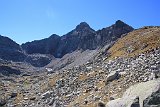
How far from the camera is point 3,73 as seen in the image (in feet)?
468

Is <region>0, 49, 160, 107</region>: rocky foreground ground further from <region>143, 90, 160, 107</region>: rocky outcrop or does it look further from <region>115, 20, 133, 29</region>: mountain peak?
<region>115, 20, 133, 29</region>: mountain peak

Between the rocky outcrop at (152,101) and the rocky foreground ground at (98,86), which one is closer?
the rocky outcrop at (152,101)

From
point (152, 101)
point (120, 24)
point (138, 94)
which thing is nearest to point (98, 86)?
A: point (138, 94)

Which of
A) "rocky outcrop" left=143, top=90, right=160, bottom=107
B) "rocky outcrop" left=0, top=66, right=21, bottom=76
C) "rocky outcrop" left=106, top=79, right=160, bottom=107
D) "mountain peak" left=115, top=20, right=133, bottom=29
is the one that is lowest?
"rocky outcrop" left=143, top=90, right=160, bottom=107

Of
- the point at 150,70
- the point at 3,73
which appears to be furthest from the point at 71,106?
the point at 3,73

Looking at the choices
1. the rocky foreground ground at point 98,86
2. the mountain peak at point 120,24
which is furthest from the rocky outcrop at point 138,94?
the mountain peak at point 120,24

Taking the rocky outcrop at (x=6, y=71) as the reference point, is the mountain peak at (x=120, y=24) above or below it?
above

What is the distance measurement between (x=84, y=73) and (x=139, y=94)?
34066 mm

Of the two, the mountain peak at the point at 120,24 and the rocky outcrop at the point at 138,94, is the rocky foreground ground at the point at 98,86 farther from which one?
the mountain peak at the point at 120,24

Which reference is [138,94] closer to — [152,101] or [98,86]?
[152,101]

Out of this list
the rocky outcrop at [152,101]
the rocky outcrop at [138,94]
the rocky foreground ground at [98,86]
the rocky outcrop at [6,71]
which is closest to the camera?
the rocky outcrop at [152,101]

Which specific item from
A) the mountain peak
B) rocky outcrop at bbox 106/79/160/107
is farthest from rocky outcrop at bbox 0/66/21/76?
rocky outcrop at bbox 106/79/160/107

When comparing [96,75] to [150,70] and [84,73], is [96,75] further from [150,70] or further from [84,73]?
[150,70]

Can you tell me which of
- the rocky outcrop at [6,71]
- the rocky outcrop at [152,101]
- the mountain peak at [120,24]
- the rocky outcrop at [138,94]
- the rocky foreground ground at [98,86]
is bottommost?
the rocky outcrop at [152,101]
